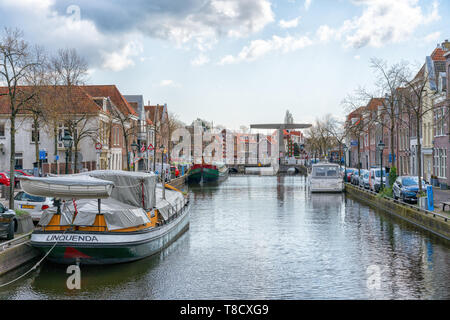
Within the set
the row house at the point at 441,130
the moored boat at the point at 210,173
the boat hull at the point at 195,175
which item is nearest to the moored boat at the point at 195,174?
the boat hull at the point at 195,175

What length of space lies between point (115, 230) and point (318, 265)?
6946 mm

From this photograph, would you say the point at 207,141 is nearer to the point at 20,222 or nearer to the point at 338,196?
the point at 338,196

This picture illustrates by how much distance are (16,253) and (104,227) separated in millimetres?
2812

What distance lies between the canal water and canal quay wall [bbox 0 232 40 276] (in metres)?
0.30

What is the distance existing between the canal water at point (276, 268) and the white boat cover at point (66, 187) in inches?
99.2

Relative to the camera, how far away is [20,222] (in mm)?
19969

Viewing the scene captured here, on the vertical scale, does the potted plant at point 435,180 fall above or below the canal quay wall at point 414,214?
above

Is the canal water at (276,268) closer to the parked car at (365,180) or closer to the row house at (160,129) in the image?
the parked car at (365,180)

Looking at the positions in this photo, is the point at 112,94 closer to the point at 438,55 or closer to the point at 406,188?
the point at 438,55

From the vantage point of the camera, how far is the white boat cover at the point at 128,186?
2091cm

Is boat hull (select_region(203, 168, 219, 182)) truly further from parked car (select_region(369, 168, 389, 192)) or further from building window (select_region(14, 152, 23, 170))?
parked car (select_region(369, 168, 389, 192))

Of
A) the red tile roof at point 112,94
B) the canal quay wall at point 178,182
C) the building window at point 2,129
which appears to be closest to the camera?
the building window at point 2,129
